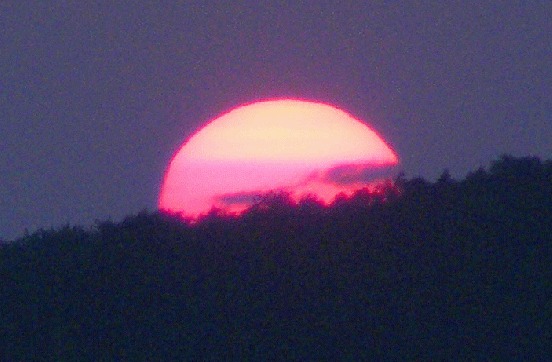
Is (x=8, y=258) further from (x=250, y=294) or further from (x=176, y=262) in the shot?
(x=250, y=294)

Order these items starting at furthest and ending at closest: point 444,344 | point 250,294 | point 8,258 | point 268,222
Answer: point 8,258
point 268,222
point 250,294
point 444,344

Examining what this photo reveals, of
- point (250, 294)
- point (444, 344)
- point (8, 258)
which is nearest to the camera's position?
point (444, 344)

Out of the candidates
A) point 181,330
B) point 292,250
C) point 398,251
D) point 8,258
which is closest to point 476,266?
point 398,251

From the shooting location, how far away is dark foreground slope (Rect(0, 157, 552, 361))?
64.6 feet

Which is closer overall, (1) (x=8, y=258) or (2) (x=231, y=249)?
(2) (x=231, y=249)

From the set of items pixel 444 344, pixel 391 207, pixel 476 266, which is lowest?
pixel 444 344

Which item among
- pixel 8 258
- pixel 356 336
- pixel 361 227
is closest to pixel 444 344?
pixel 356 336

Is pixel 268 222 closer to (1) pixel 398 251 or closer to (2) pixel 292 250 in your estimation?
(2) pixel 292 250

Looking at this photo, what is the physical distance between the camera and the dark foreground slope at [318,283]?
64.6ft

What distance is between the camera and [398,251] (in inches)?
818

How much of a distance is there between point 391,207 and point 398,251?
1.26 metres

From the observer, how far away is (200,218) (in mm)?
23453

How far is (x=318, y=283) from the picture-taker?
67.7 ft

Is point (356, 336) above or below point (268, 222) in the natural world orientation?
below
